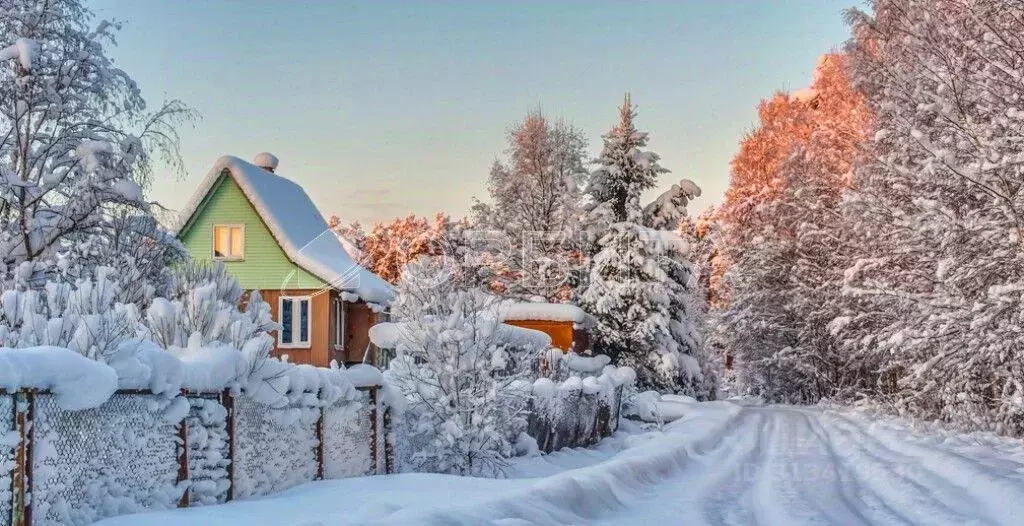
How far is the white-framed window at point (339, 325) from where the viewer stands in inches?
1193

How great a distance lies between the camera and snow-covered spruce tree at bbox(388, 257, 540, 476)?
15438mm

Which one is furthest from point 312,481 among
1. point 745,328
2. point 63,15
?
point 745,328

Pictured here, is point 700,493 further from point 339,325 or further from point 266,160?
point 266,160

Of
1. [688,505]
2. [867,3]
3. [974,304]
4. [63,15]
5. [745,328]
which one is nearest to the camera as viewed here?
[688,505]

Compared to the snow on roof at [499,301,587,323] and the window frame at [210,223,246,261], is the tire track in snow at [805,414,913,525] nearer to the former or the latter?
the snow on roof at [499,301,587,323]

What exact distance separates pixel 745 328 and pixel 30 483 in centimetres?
4088

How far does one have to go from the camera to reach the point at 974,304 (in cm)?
1766

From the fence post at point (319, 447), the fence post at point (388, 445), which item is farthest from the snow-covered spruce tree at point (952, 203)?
the fence post at point (319, 447)

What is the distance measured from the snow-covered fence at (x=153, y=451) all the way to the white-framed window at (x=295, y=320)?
656 inches

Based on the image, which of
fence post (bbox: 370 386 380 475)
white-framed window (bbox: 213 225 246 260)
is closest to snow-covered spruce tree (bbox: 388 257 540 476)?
fence post (bbox: 370 386 380 475)

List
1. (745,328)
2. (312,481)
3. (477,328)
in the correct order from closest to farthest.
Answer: (312,481) < (477,328) < (745,328)

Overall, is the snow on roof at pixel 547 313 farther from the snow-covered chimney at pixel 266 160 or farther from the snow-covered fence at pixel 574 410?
the snow-covered chimney at pixel 266 160

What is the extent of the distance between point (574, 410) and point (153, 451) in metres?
13.5

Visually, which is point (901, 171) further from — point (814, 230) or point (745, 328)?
point (745, 328)
